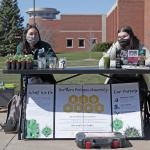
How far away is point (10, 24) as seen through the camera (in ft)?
256

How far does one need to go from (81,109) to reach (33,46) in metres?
1.42

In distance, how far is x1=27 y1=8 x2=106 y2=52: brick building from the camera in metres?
91.6

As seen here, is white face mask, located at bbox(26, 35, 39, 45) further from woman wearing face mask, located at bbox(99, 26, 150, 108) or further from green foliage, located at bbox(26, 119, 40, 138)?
green foliage, located at bbox(26, 119, 40, 138)

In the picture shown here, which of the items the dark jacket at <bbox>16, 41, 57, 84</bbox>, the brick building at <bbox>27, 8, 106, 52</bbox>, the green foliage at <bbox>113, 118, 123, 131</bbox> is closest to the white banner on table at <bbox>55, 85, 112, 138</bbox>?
the green foliage at <bbox>113, 118, 123, 131</bbox>

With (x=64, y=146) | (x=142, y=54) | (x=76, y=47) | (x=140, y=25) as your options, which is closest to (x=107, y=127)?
(x=64, y=146)

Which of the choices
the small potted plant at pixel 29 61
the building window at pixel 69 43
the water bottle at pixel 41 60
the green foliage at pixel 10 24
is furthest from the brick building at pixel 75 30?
the small potted plant at pixel 29 61

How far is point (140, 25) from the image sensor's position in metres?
59.3

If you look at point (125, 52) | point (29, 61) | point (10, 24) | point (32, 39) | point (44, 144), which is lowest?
point (44, 144)

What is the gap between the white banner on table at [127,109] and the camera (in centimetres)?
729

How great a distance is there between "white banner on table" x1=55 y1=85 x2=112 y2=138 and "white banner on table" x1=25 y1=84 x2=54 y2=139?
0.10 m

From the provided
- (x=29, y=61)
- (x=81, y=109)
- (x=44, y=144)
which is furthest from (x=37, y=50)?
(x=44, y=144)

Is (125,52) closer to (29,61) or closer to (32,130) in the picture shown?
(29,61)

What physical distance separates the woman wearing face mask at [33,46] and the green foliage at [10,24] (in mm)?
64977

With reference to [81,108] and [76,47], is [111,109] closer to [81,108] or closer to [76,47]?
[81,108]
